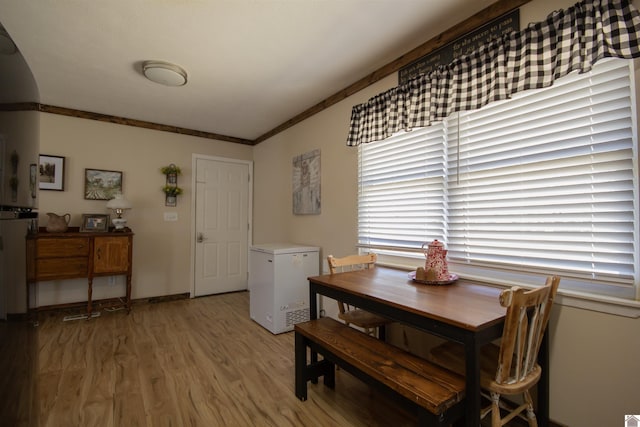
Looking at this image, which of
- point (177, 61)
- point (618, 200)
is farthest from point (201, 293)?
point (618, 200)

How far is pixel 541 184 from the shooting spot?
1622 millimetres

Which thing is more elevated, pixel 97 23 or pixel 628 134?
pixel 97 23

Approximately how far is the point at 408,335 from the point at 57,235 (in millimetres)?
3727

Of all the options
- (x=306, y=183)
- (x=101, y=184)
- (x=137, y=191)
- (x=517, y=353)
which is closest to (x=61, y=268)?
(x=101, y=184)

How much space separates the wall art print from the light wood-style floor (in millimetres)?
1412

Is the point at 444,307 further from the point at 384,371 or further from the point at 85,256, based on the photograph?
the point at 85,256

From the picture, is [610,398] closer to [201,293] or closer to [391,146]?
[391,146]

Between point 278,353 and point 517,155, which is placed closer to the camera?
point 517,155

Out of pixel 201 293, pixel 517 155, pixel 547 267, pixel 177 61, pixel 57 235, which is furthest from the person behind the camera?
pixel 201 293

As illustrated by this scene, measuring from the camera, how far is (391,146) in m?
2.52

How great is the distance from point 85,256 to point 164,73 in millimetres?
2315

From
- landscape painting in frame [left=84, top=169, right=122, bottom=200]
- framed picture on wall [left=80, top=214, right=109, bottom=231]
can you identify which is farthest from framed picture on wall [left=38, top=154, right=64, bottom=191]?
framed picture on wall [left=80, top=214, right=109, bottom=231]

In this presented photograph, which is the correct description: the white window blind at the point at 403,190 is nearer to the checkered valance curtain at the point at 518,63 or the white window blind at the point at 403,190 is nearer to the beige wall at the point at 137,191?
the checkered valance curtain at the point at 518,63

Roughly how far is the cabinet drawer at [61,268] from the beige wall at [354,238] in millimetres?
2222
